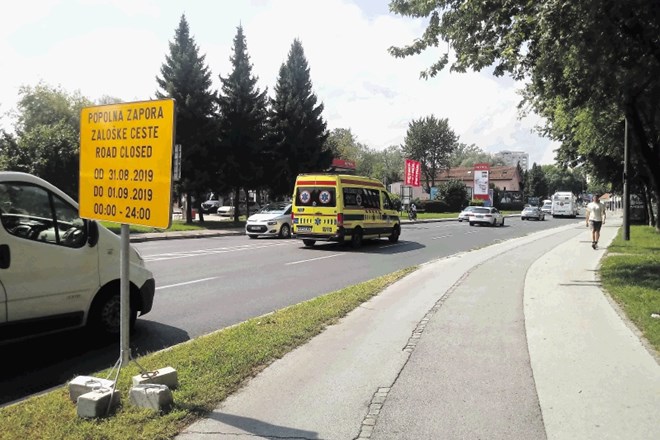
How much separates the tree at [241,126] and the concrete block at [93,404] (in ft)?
108

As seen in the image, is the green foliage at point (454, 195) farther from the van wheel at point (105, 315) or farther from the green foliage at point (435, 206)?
the van wheel at point (105, 315)

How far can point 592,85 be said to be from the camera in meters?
13.2

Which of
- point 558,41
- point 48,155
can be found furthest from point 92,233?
point 48,155

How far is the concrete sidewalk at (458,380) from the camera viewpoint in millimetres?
3863

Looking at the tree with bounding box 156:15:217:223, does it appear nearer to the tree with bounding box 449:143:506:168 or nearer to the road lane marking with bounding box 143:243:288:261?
the road lane marking with bounding box 143:243:288:261

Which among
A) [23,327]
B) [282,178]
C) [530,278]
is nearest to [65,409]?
[23,327]

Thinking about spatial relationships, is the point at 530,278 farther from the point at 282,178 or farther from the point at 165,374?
the point at 282,178

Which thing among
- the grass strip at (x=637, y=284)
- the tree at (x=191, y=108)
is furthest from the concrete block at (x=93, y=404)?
the tree at (x=191, y=108)

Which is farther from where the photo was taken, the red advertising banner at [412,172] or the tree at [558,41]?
the red advertising banner at [412,172]

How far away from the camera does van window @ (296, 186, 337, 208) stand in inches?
741

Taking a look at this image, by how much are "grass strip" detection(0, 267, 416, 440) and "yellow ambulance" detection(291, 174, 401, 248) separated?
11032 millimetres

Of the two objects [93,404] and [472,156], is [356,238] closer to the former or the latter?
[93,404]

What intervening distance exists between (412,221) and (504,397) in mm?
41660

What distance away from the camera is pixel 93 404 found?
382 cm
